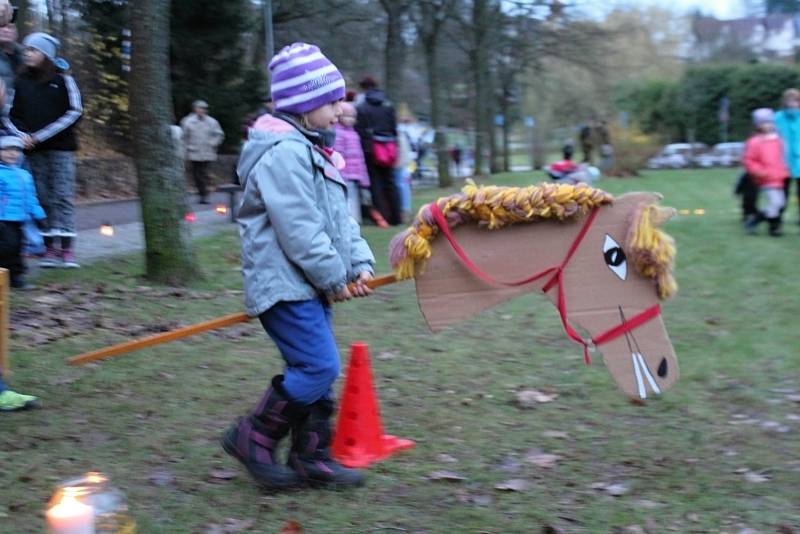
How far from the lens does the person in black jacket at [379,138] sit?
529 inches

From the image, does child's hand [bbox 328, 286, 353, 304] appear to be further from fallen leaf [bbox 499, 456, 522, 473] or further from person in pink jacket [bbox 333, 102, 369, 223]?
person in pink jacket [bbox 333, 102, 369, 223]

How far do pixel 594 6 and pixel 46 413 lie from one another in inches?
1162

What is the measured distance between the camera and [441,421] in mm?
5262

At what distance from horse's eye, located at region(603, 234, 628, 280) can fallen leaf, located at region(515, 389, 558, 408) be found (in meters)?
1.28

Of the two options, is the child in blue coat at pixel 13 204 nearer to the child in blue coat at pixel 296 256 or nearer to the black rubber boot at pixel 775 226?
the child in blue coat at pixel 296 256

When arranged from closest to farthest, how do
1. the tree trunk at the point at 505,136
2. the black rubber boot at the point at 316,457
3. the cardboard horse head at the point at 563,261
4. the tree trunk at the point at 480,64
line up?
the black rubber boot at the point at 316,457 < the cardboard horse head at the point at 563,261 < the tree trunk at the point at 480,64 < the tree trunk at the point at 505,136

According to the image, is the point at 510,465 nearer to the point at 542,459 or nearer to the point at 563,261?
the point at 542,459

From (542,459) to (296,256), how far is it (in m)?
1.67

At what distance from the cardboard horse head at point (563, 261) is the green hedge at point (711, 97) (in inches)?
1536

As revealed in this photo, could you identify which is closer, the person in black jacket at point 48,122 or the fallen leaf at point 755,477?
the fallen leaf at point 755,477

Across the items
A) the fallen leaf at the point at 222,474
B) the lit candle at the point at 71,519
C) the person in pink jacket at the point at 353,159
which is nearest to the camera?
the lit candle at the point at 71,519

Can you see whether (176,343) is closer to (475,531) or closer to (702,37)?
(475,531)

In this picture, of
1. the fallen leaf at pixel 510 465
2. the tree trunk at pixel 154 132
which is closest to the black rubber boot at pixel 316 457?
the fallen leaf at pixel 510 465

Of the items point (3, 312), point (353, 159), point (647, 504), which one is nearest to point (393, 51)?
point (353, 159)
